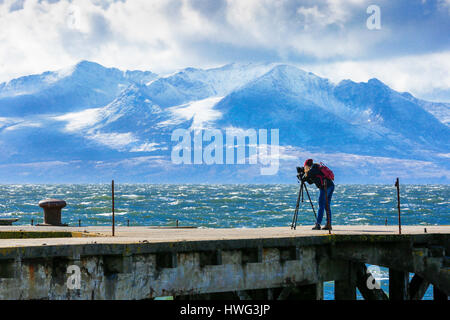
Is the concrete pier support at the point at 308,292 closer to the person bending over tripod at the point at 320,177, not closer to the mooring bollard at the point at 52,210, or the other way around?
the person bending over tripod at the point at 320,177

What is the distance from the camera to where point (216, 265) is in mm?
13016

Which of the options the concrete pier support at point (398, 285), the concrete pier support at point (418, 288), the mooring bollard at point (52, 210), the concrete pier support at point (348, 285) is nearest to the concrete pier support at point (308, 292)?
the concrete pier support at point (348, 285)

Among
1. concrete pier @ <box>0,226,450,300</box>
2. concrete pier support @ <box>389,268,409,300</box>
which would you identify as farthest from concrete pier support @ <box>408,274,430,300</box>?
concrete pier support @ <box>389,268,409,300</box>

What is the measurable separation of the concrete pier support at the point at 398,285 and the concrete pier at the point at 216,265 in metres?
0.02

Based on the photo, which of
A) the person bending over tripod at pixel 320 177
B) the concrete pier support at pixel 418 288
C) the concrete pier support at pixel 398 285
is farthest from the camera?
the person bending over tripod at pixel 320 177

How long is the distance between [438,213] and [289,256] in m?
83.7

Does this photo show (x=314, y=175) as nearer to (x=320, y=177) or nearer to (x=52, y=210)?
(x=320, y=177)

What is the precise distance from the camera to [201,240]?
12.8 metres

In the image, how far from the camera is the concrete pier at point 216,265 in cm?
1123

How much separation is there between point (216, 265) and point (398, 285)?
476 centimetres

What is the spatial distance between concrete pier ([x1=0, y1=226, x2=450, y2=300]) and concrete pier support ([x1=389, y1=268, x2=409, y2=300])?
0.07 feet
